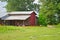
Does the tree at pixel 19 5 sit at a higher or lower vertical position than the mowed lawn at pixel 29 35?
higher

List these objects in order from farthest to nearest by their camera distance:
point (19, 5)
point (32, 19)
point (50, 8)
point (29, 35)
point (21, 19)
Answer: point (19, 5)
point (32, 19)
point (21, 19)
point (50, 8)
point (29, 35)

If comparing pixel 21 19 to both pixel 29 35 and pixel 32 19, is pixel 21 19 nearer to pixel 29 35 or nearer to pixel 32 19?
pixel 32 19

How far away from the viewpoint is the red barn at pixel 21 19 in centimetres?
5306

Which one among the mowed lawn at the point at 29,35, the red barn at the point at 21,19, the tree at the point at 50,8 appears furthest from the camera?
the red barn at the point at 21,19

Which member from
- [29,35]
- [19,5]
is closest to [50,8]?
[19,5]

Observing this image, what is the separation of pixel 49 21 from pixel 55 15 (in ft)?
11.4

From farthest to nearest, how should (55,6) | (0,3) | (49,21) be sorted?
(0,3), (49,21), (55,6)

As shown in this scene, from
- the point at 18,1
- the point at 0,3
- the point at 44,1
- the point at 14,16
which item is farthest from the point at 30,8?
the point at 44,1

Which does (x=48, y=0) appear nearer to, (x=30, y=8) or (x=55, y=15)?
(x=55, y=15)

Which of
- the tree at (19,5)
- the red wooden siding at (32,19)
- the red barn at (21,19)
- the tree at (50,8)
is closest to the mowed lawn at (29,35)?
the tree at (50,8)

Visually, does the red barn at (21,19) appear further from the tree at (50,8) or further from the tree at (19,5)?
the tree at (19,5)

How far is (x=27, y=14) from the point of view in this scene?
2169 inches

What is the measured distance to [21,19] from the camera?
5225 cm

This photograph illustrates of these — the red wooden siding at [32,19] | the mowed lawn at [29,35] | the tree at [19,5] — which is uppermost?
the tree at [19,5]
